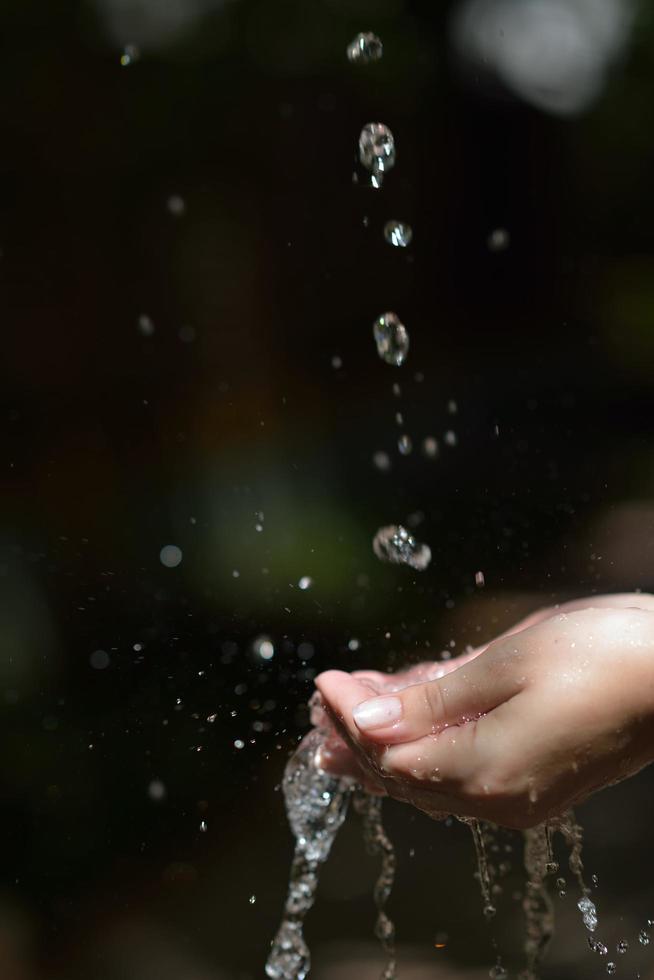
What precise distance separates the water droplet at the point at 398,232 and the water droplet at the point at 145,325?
414mm

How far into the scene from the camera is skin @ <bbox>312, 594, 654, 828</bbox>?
1.43 feet

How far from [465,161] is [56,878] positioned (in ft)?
4.23

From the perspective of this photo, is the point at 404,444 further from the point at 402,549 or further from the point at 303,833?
the point at 303,833

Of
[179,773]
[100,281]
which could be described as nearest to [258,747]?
[179,773]

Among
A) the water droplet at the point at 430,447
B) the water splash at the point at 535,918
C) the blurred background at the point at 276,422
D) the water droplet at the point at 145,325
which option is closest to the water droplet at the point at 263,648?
the blurred background at the point at 276,422

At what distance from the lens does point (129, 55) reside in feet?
4.92

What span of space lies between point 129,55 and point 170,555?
2.58ft

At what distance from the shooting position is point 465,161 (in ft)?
5.51

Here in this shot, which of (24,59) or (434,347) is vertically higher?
(24,59)

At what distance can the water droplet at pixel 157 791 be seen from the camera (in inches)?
44.2

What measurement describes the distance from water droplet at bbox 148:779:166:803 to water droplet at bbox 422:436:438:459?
627 mm

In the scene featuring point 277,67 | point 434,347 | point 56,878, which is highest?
point 277,67

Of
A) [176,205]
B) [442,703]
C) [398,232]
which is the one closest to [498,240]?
[398,232]

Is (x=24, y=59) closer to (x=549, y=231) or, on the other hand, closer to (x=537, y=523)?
(x=549, y=231)
